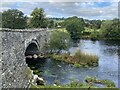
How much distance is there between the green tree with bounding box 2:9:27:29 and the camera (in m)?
80.8

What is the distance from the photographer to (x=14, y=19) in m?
82.3

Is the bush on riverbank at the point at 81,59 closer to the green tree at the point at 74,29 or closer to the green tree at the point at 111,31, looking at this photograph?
the green tree at the point at 74,29

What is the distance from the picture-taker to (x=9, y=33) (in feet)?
64.3

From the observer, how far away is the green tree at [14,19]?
80812mm

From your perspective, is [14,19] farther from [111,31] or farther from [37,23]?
[111,31]

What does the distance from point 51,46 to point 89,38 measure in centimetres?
4874

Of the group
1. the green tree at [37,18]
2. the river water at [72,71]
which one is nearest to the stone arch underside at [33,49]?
the river water at [72,71]

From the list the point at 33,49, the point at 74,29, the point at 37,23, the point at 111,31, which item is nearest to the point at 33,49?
the point at 33,49

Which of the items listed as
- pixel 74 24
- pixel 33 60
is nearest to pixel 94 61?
pixel 33 60

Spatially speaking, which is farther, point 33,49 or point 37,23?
point 37,23

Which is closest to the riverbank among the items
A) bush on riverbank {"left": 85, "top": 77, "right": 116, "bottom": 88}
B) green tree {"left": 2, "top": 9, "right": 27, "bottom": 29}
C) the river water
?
the river water

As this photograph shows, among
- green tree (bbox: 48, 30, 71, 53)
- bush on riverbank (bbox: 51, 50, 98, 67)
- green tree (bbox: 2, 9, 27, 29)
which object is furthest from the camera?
green tree (bbox: 2, 9, 27, 29)

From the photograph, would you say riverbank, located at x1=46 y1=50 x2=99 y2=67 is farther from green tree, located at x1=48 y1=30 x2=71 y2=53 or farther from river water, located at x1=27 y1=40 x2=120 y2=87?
green tree, located at x1=48 y1=30 x2=71 y2=53

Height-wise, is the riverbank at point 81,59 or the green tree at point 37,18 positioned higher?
the green tree at point 37,18
